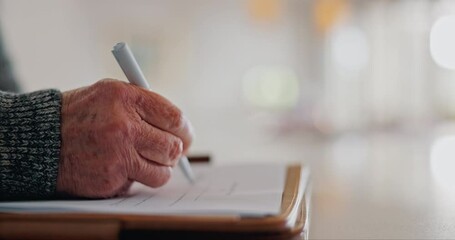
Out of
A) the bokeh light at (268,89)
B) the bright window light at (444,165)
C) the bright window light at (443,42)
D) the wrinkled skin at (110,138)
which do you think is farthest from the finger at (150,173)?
the bright window light at (443,42)

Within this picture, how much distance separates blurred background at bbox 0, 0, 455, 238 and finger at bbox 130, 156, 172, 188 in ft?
5.88

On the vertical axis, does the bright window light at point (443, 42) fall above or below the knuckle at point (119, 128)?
below

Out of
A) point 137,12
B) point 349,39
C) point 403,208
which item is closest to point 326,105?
point 349,39

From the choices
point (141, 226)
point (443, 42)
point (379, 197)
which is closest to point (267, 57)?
point (443, 42)

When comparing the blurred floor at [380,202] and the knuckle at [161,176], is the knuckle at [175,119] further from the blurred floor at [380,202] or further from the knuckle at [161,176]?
the blurred floor at [380,202]

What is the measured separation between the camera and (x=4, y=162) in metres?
0.42

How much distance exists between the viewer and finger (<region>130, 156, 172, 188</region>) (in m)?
0.47

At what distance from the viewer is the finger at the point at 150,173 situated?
0.47m

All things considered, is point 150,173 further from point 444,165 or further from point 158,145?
point 444,165

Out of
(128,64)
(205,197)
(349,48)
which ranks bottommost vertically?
(349,48)

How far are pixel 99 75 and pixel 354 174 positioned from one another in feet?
7.77

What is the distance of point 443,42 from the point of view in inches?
180

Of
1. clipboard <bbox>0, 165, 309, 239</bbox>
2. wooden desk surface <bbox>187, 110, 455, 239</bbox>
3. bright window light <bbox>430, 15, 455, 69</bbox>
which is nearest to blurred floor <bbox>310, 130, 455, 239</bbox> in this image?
wooden desk surface <bbox>187, 110, 455, 239</bbox>

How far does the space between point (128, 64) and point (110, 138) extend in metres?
0.07
